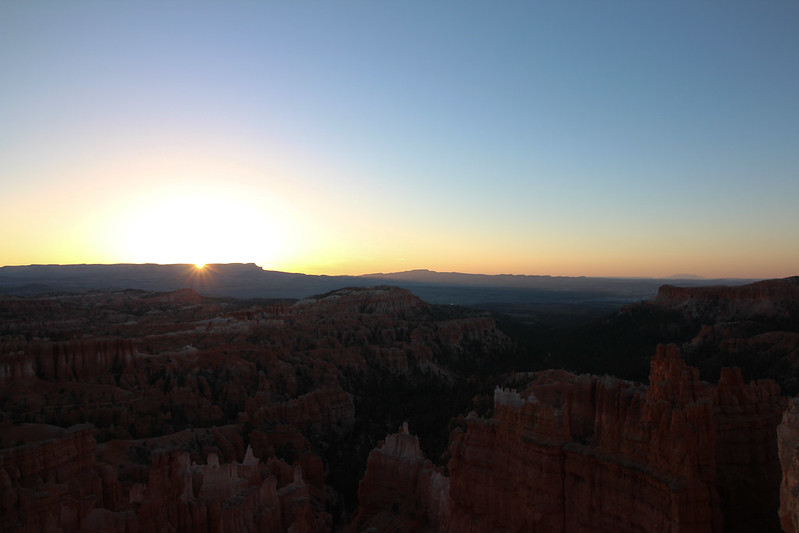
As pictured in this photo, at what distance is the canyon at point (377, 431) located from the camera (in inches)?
358

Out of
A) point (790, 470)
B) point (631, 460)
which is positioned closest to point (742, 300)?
point (631, 460)

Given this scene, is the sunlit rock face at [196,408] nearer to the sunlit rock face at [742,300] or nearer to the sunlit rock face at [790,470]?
the sunlit rock face at [790,470]

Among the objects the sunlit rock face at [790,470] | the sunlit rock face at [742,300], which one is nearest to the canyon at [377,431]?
the sunlit rock face at [790,470]

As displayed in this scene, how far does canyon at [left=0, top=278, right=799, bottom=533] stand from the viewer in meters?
9.09

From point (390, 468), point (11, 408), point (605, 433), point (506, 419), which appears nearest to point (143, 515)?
point (390, 468)

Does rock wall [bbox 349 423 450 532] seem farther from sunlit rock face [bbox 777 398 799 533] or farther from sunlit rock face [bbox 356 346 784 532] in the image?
sunlit rock face [bbox 777 398 799 533]

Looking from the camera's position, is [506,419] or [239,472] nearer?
[506,419]

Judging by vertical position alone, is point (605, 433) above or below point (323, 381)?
above

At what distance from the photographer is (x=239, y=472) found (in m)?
17.1

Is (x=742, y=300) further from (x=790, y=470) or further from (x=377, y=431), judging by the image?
(x=790, y=470)

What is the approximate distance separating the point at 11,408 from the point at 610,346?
194 ft

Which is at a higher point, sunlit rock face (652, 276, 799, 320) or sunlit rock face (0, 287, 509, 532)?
sunlit rock face (652, 276, 799, 320)

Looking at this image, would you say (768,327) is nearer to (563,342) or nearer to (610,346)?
(610,346)

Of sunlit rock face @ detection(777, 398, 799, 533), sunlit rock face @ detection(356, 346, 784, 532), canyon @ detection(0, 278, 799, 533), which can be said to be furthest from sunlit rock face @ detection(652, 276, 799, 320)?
sunlit rock face @ detection(777, 398, 799, 533)
